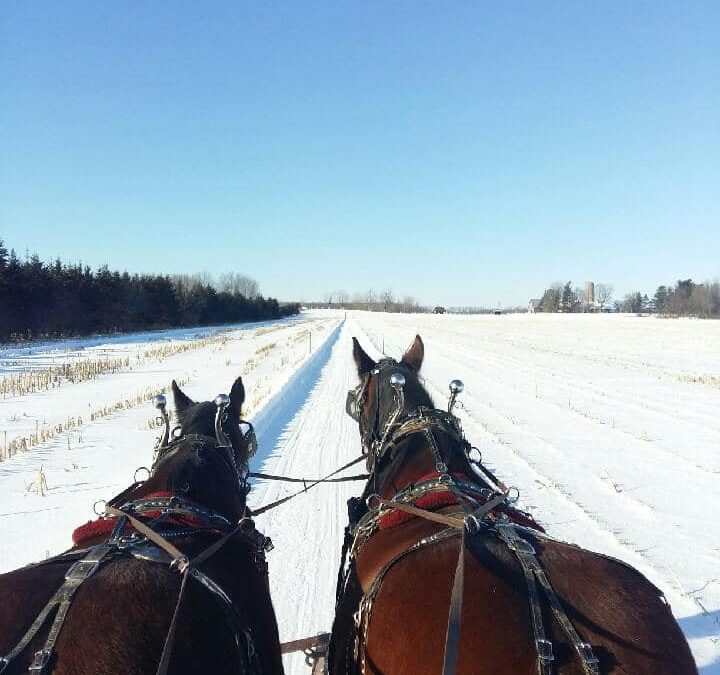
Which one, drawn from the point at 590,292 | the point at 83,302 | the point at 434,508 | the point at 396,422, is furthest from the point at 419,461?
the point at 590,292

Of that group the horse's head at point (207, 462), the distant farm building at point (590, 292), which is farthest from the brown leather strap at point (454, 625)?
the distant farm building at point (590, 292)

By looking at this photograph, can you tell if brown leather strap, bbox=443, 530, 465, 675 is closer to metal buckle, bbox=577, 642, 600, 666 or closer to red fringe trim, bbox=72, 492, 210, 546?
metal buckle, bbox=577, 642, 600, 666

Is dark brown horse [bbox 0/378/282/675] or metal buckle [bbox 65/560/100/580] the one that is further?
metal buckle [bbox 65/560/100/580]

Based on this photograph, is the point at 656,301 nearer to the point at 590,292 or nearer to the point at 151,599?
the point at 590,292

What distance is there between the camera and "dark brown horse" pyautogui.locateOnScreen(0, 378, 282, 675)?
1408 mm

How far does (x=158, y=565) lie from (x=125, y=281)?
5105 centimetres

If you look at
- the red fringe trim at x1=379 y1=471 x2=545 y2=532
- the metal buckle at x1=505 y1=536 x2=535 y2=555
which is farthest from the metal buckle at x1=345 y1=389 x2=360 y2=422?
the metal buckle at x1=505 y1=536 x2=535 y2=555

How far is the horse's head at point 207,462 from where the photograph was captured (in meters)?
2.56

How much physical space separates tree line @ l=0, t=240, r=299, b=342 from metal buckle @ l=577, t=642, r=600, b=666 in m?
38.2

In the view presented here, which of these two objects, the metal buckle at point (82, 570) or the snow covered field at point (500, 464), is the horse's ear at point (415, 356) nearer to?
the snow covered field at point (500, 464)

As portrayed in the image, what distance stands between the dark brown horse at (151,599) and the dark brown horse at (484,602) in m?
0.46

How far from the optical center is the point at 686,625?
12.2 ft

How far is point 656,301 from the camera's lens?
10862 centimetres

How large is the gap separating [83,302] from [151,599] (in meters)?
44.8
